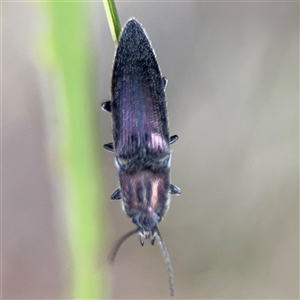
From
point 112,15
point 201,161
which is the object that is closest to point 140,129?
point 112,15

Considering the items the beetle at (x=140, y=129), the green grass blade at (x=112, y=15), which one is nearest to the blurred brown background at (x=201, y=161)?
the beetle at (x=140, y=129)

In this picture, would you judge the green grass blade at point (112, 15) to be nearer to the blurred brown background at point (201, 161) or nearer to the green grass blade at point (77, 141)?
the green grass blade at point (77, 141)

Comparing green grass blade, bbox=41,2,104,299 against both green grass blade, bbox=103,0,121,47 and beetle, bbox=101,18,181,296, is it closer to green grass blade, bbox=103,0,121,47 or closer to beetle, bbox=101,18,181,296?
beetle, bbox=101,18,181,296

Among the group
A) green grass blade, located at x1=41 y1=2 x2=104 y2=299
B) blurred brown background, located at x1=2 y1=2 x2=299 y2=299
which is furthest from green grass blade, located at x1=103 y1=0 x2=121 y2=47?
blurred brown background, located at x1=2 y1=2 x2=299 y2=299

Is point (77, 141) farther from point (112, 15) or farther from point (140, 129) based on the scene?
point (112, 15)

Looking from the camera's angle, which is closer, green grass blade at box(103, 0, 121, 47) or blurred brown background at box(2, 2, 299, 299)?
green grass blade at box(103, 0, 121, 47)

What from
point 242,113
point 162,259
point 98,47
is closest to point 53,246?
point 162,259
